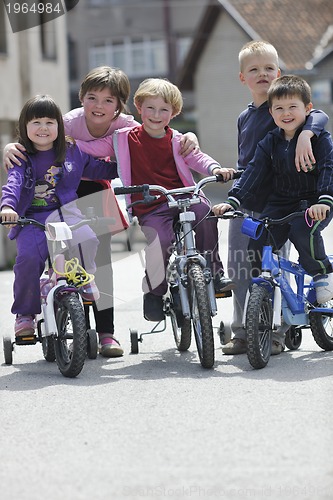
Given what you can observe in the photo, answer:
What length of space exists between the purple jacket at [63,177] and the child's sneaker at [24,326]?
1.71 ft

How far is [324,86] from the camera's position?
3778 centimetres

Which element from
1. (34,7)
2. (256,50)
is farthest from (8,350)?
(34,7)

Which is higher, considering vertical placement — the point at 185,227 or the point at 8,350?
the point at 185,227

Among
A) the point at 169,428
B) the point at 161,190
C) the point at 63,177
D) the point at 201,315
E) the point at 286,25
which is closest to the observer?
the point at 169,428

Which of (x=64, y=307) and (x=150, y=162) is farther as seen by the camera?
(x=150, y=162)

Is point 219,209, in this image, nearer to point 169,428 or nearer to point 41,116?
point 41,116

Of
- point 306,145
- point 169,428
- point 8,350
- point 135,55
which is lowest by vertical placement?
point 169,428

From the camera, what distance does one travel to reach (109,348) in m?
7.42

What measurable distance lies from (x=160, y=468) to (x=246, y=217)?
2.72 meters

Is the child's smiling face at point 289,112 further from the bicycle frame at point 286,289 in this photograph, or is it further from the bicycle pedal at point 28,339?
the bicycle pedal at point 28,339

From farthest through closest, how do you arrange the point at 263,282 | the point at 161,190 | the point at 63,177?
the point at 63,177, the point at 161,190, the point at 263,282

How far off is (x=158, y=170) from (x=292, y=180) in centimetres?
86

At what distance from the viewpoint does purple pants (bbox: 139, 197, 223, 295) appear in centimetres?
705

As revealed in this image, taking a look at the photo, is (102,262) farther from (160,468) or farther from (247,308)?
(160,468)
